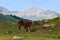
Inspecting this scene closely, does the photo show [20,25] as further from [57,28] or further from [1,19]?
[1,19]

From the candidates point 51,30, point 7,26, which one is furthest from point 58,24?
point 7,26

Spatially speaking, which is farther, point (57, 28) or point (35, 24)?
point (35, 24)

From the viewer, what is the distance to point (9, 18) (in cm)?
6256

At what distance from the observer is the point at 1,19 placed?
203 feet

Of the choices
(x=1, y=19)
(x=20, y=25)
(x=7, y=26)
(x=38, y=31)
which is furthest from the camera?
(x=1, y=19)

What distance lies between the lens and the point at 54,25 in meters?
47.3

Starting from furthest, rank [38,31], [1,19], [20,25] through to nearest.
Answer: [1,19] < [20,25] < [38,31]

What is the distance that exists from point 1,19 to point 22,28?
16.2 metres

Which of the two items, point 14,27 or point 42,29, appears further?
point 14,27

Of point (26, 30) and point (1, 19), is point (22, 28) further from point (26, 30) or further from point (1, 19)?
point (1, 19)

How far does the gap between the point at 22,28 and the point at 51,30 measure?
20.8 feet

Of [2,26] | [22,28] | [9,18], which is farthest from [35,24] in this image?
[9,18]

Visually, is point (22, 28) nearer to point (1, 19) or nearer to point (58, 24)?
point (58, 24)

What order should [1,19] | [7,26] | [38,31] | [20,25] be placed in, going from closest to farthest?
[38,31] → [20,25] → [7,26] → [1,19]
